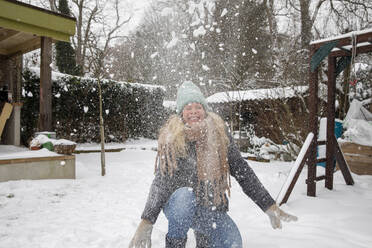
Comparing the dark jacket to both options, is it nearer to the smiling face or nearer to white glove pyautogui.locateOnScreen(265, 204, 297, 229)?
white glove pyautogui.locateOnScreen(265, 204, 297, 229)

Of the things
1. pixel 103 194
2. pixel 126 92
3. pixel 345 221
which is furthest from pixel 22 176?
pixel 126 92

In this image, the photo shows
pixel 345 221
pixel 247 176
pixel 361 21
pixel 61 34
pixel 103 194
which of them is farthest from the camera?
pixel 361 21

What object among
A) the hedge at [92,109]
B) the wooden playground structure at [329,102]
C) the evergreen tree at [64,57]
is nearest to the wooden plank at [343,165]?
the wooden playground structure at [329,102]

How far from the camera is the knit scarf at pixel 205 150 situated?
1666mm

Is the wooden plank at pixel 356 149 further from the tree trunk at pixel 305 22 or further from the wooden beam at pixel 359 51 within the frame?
the tree trunk at pixel 305 22

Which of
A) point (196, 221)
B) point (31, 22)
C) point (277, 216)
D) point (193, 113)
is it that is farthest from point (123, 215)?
point (31, 22)

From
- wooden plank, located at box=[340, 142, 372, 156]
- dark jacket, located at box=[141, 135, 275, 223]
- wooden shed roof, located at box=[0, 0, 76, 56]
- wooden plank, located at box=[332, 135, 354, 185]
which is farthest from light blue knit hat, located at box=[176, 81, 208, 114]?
wooden shed roof, located at box=[0, 0, 76, 56]

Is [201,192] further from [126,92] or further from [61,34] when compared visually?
[126,92]

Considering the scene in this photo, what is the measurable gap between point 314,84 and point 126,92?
26.0 feet

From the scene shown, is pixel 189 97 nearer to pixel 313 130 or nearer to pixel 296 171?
pixel 296 171

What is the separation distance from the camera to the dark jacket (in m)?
1.60

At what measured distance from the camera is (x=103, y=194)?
389cm

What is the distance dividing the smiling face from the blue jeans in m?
0.45

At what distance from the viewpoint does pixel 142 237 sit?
1.47 metres
